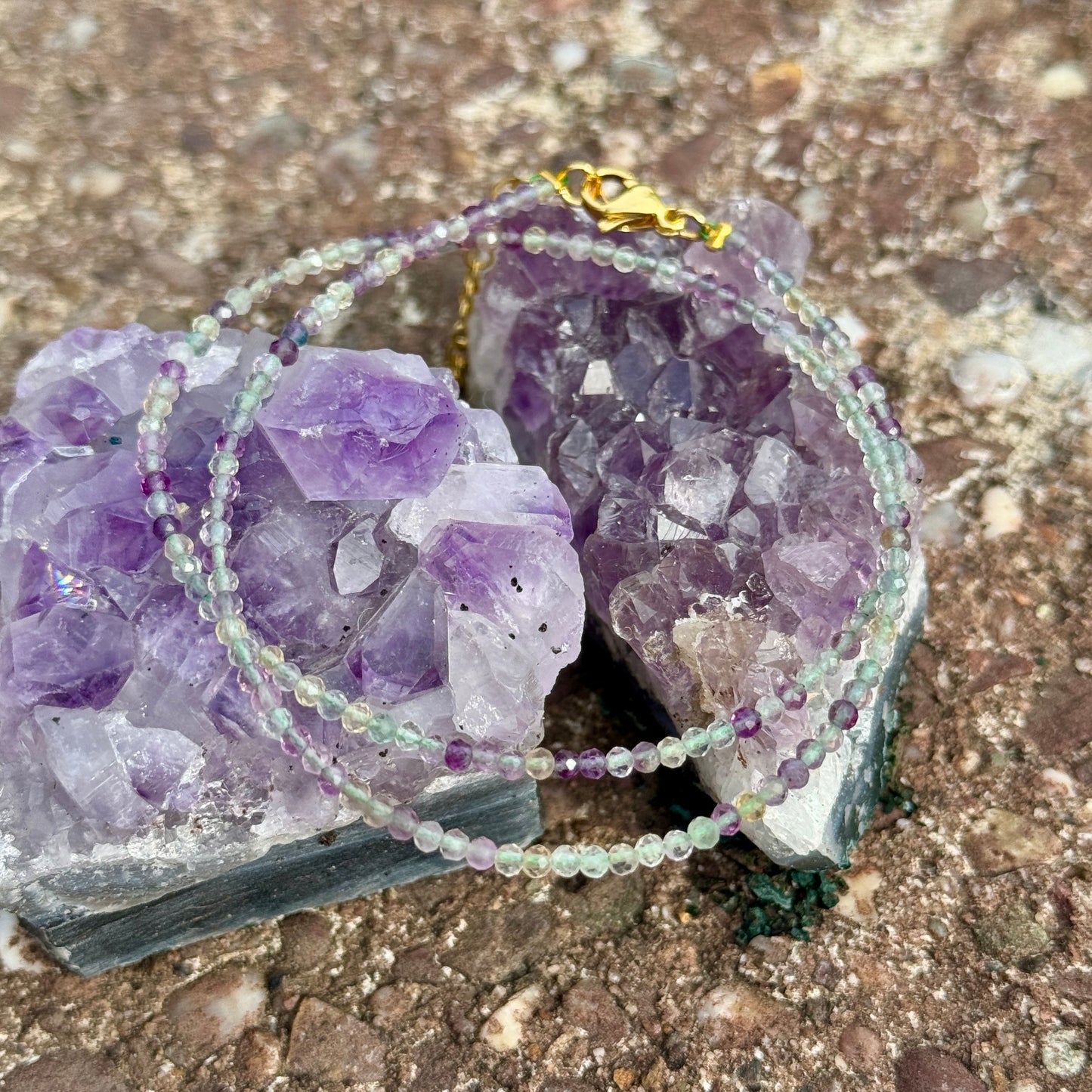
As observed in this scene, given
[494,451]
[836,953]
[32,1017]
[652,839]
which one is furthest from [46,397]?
[836,953]

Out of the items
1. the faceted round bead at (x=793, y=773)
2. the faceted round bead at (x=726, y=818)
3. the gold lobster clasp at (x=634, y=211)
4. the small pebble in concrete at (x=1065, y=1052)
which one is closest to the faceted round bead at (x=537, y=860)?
the faceted round bead at (x=726, y=818)

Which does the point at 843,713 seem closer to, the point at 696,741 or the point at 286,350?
the point at 696,741

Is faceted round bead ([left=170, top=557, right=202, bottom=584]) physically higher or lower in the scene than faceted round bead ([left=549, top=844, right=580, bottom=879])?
higher

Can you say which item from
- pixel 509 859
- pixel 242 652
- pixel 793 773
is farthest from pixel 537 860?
pixel 242 652

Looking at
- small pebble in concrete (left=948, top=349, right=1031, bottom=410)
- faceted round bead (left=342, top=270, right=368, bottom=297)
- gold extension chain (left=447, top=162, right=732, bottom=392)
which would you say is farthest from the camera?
small pebble in concrete (left=948, top=349, right=1031, bottom=410)

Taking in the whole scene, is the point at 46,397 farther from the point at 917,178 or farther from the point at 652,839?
the point at 917,178

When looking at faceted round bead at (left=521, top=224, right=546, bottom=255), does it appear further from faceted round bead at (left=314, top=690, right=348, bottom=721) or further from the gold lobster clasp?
faceted round bead at (left=314, top=690, right=348, bottom=721)

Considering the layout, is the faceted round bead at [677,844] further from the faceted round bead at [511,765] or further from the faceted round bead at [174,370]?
the faceted round bead at [174,370]

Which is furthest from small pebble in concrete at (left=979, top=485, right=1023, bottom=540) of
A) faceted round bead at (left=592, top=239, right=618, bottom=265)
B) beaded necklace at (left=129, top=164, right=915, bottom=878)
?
faceted round bead at (left=592, top=239, right=618, bottom=265)
